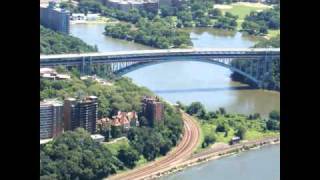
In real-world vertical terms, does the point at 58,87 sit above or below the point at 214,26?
below

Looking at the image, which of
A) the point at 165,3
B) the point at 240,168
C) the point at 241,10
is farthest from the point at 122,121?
the point at 241,10

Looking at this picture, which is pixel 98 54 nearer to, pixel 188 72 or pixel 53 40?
pixel 53 40

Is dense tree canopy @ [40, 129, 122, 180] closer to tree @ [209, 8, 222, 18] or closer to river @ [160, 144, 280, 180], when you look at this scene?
river @ [160, 144, 280, 180]

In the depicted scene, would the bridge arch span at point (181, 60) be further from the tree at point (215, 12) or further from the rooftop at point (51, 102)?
the rooftop at point (51, 102)

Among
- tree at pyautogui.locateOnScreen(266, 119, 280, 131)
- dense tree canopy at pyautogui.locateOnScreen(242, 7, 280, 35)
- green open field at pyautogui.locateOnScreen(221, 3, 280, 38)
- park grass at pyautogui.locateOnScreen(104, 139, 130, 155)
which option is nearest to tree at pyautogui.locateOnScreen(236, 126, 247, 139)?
tree at pyautogui.locateOnScreen(266, 119, 280, 131)

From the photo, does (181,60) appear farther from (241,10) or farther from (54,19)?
(241,10)
